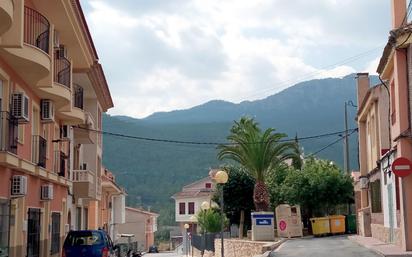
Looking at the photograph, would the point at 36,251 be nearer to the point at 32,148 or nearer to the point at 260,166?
the point at 32,148

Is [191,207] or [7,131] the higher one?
[7,131]

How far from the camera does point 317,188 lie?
4353 centimetres

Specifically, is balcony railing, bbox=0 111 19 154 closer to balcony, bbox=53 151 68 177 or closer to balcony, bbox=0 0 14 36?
balcony, bbox=0 0 14 36

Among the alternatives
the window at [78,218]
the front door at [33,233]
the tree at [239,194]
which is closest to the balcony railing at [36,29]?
the front door at [33,233]

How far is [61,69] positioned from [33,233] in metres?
5.79

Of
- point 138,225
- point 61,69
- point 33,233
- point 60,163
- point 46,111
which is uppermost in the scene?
point 61,69

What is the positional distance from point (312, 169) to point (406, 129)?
2194 centimetres

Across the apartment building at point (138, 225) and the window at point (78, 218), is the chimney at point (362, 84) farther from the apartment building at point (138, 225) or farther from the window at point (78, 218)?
the apartment building at point (138, 225)

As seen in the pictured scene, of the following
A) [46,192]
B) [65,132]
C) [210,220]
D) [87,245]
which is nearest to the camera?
[87,245]

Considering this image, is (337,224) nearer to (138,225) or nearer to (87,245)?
(87,245)

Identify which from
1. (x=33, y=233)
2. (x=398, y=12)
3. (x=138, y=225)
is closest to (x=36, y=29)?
(x=33, y=233)

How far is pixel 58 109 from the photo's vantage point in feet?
81.7

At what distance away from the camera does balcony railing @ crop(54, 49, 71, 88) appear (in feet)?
74.5

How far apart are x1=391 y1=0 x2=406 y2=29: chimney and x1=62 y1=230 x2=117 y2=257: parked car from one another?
1309 cm
